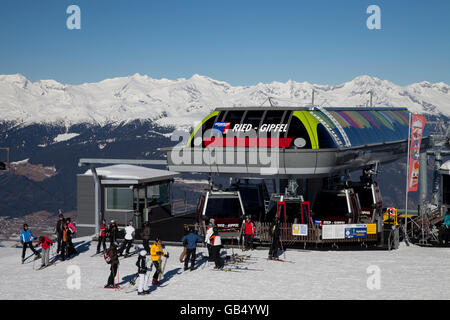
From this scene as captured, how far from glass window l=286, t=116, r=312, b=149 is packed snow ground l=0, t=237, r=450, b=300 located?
500 cm

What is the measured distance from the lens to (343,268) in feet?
82.3

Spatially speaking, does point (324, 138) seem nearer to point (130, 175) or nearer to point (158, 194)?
point (158, 194)

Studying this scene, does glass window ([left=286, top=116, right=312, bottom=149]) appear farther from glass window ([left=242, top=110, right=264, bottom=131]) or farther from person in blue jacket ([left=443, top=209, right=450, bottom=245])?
person in blue jacket ([left=443, top=209, right=450, bottom=245])

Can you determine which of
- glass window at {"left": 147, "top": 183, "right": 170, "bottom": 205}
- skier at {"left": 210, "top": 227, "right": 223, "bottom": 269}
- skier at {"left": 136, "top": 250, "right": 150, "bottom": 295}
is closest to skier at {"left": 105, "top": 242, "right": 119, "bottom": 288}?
skier at {"left": 136, "top": 250, "right": 150, "bottom": 295}

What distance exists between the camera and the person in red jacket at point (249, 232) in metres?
28.5

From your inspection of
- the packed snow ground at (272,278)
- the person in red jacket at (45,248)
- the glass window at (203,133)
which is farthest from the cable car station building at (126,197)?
the person in red jacket at (45,248)

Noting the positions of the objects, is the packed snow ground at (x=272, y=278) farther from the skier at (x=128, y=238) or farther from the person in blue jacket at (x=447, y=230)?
the person in blue jacket at (x=447, y=230)

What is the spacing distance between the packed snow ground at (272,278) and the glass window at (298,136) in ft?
16.4

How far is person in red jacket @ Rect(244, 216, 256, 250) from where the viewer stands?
28453mm

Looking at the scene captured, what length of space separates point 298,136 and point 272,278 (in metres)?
9.34

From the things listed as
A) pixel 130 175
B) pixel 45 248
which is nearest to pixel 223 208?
pixel 45 248

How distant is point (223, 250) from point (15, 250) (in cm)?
1029
